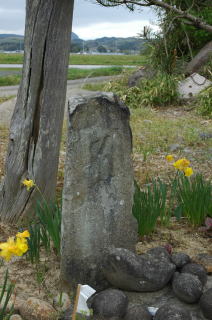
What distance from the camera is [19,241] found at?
216 cm

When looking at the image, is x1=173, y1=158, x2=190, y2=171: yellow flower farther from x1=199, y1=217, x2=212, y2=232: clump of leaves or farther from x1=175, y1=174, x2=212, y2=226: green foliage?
x1=199, y1=217, x2=212, y2=232: clump of leaves

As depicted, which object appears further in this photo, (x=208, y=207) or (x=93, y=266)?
(x=208, y=207)

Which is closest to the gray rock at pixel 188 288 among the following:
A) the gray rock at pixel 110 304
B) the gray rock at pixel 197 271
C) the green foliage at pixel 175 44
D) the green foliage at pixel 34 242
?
the gray rock at pixel 197 271

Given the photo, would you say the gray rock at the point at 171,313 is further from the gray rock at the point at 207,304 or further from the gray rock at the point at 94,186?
the gray rock at the point at 94,186

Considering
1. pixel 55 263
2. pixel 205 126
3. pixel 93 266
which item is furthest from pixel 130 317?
pixel 205 126

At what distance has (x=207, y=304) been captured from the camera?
2314 mm

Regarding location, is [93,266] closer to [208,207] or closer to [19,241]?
[19,241]

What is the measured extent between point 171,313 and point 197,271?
0.41 metres

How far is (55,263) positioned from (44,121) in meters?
1.11

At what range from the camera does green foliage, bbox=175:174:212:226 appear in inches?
130

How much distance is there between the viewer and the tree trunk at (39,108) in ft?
11.7

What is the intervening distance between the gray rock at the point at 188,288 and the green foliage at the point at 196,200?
2.69ft

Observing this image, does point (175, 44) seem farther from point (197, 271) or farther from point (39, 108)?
point (197, 271)

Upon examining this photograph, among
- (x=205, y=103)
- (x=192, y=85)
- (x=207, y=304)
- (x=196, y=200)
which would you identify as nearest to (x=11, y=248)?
(x=207, y=304)
